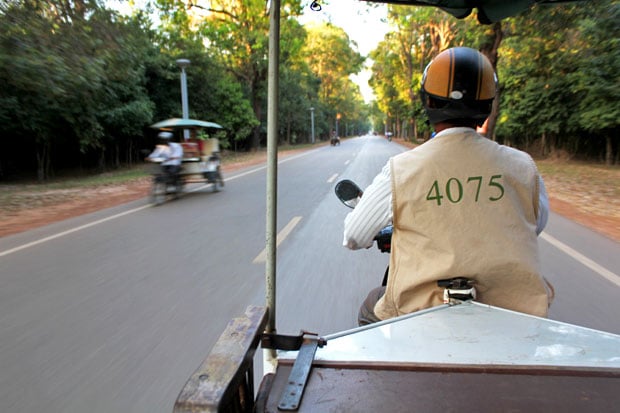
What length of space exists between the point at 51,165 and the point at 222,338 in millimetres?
28287

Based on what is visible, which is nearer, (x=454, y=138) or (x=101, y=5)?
(x=454, y=138)

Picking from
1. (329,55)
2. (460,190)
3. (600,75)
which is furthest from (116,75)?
(329,55)

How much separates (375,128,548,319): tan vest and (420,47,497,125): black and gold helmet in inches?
3.9

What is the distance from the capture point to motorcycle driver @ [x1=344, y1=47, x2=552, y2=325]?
1648 mm

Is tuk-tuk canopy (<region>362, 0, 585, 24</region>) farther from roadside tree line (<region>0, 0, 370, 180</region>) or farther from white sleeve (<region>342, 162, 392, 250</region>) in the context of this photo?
roadside tree line (<region>0, 0, 370, 180</region>)

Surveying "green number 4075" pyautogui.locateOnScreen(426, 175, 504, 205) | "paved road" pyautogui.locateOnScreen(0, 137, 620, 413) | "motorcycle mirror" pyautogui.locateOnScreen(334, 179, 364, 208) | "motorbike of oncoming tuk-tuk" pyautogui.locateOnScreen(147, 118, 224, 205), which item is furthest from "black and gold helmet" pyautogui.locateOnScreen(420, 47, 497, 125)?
"motorbike of oncoming tuk-tuk" pyautogui.locateOnScreen(147, 118, 224, 205)

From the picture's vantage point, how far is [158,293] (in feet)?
14.4

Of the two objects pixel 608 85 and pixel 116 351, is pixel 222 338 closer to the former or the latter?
pixel 116 351

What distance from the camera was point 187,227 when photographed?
7.64 m

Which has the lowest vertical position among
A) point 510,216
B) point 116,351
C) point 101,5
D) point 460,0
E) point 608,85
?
point 116,351

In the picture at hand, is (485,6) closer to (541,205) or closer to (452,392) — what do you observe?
(541,205)

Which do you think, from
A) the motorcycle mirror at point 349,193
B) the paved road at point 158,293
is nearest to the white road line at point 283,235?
the paved road at point 158,293

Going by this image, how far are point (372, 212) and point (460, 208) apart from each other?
34 cm

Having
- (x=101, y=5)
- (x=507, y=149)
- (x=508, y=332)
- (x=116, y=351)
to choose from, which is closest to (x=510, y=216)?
(x=507, y=149)
